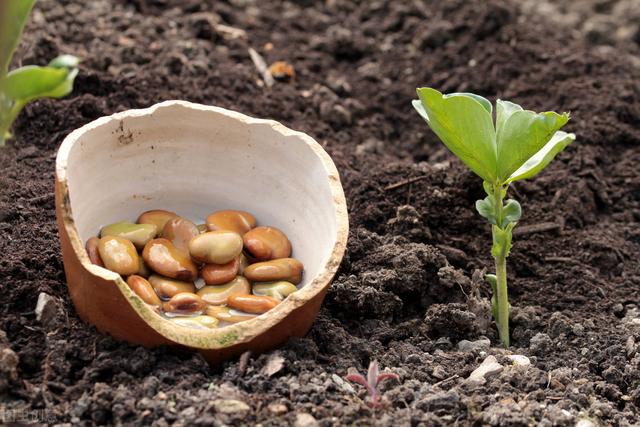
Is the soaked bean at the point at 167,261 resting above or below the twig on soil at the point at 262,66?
above

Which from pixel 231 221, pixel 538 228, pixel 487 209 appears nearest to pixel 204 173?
pixel 231 221

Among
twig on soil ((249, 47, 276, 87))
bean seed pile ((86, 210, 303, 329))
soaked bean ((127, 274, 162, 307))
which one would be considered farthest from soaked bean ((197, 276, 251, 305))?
twig on soil ((249, 47, 276, 87))

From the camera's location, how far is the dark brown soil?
1.93m

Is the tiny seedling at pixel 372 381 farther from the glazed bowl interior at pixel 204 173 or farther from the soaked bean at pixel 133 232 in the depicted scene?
the soaked bean at pixel 133 232

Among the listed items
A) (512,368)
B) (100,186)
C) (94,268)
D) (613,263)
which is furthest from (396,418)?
Result: (613,263)

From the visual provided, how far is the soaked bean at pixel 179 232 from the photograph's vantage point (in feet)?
7.46

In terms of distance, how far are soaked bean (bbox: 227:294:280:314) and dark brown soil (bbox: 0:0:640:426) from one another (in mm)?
94

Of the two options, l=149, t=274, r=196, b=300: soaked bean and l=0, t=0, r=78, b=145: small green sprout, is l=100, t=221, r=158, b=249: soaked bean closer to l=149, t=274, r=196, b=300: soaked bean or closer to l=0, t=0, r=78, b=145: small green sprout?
l=149, t=274, r=196, b=300: soaked bean

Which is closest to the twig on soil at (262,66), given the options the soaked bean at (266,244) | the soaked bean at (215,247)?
the soaked bean at (266,244)

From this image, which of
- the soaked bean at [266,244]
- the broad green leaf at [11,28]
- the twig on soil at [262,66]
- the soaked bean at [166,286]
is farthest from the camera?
the twig on soil at [262,66]

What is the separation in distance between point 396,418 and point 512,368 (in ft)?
1.17

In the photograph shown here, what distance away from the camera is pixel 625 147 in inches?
123

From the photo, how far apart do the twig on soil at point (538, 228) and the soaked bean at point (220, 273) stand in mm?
841

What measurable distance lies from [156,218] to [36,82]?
60 cm
